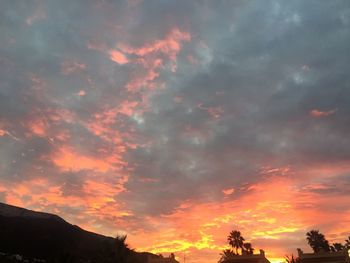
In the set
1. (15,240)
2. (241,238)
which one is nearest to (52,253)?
(15,240)

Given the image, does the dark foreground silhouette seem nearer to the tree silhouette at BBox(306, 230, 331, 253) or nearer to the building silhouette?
the building silhouette

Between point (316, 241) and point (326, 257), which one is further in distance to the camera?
point (316, 241)

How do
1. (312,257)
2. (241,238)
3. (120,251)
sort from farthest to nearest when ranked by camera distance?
1. (241,238)
2. (312,257)
3. (120,251)

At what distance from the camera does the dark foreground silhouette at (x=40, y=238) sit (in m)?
55.8

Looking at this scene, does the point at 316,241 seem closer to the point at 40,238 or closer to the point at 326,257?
the point at 326,257

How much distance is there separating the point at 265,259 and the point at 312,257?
7.97 metres

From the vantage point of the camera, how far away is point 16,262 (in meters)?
45.4

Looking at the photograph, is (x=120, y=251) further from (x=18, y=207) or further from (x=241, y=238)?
(x=241, y=238)

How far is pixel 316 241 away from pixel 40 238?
5708cm

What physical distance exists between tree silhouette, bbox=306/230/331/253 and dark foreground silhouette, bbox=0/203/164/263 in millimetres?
37744

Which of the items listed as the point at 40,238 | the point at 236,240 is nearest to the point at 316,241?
the point at 236,240

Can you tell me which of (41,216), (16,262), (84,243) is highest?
(41,216)

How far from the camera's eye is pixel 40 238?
6350cm

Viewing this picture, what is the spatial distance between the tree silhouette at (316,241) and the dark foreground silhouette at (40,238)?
124 ft
